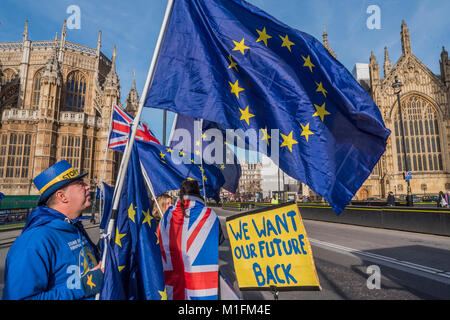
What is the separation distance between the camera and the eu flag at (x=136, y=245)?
324 cm

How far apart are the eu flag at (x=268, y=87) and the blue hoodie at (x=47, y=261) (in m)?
1.76

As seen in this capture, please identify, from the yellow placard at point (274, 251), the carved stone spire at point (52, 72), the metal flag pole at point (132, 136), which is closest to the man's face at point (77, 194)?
the metal flag pole at point (132, 136)

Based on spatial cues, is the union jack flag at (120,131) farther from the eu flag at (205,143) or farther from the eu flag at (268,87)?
the eu flag at (268,87)

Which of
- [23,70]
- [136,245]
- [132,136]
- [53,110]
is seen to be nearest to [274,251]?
[132,136]

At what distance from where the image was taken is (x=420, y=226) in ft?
41.5

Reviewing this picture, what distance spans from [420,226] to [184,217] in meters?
13.9

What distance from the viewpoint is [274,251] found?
9.12 ft

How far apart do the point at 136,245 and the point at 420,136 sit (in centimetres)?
5456

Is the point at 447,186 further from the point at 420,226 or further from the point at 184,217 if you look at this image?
the point at 184,217

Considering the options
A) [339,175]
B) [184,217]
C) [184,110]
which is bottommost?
[184,217]

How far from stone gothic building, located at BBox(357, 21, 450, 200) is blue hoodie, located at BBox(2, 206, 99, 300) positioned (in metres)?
49.5

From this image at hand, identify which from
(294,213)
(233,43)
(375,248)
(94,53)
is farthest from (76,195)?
(94,53)

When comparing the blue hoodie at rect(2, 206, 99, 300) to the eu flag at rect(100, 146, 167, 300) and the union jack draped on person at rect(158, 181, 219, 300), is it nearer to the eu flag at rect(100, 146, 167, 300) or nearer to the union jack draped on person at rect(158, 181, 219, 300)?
the union jack draped on person at rect(158, 181, 219, 300)

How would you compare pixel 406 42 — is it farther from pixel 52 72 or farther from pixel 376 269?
pixel 52 72
